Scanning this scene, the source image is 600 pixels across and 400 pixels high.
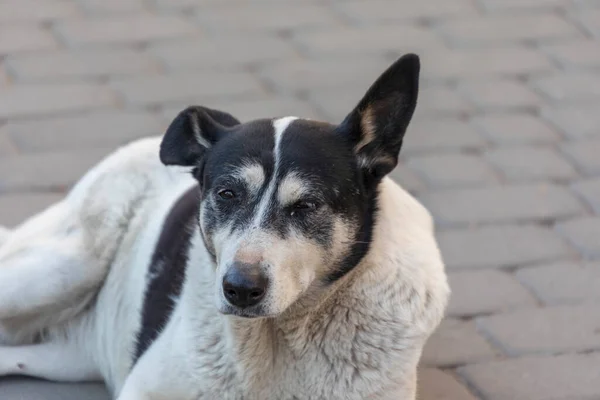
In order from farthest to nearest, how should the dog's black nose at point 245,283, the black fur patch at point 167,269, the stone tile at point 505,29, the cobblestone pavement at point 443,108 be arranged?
the stone tile at point 505,29 < the cobblestone pavement at point 443,108 < the black fur patch at point 167,269 < the dog's black nose at point 245,283

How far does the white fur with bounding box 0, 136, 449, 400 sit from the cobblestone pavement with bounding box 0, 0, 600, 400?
73cm

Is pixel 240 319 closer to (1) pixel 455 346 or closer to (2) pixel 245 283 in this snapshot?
(2) pixel 245 283

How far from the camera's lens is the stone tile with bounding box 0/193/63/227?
4.93 meters

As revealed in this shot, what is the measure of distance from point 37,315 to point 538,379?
1.88 meters

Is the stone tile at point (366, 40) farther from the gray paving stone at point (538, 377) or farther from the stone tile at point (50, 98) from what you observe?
the gray paving stone at point (538, 377)

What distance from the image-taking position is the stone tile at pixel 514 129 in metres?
5.70

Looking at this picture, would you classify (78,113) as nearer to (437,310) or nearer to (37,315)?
(37,315)

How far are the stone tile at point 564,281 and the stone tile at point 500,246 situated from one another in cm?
7

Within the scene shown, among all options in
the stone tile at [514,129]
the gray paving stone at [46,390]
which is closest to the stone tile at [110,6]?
the stone tile at [514,129]

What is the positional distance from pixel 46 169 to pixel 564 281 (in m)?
2.47

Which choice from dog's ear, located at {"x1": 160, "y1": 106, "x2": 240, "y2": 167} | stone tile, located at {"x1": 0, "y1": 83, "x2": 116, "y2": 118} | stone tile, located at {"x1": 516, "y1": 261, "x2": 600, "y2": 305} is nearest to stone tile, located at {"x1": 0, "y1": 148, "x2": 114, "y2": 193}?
stone tile, located at {"x1": 0, "y1": 83, "x2": 116, "y2": 118}

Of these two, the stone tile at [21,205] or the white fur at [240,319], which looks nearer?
the white fur at [240,319]

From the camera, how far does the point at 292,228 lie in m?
3.11

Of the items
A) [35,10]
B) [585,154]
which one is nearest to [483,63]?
[585,154]
